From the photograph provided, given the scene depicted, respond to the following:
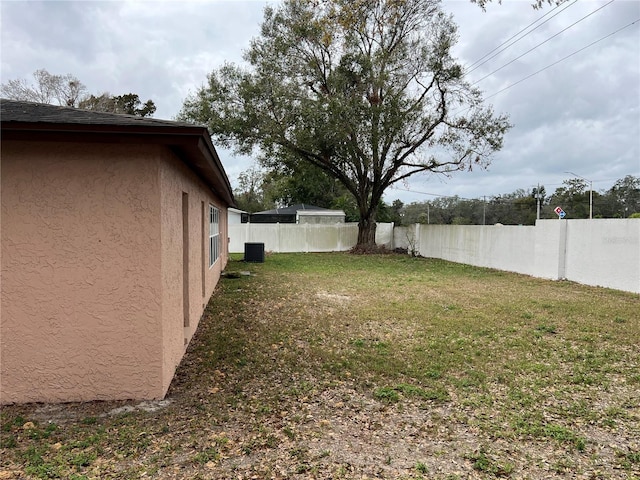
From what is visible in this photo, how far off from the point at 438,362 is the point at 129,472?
140 inches

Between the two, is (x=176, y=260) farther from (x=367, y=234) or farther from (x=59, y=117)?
(x=367, y=234)

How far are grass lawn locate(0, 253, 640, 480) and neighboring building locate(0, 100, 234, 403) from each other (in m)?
0.28

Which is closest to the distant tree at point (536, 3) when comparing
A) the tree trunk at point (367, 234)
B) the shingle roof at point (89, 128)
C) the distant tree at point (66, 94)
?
the shingle roof at point (89, 128)

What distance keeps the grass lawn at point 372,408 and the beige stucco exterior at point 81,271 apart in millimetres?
298

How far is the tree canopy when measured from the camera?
1762cm

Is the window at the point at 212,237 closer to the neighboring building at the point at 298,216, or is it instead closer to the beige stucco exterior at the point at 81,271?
the beige stucco exterior at the point at 81,271

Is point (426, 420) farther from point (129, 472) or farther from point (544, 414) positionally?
point (129, 472)

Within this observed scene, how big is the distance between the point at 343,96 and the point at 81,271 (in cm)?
1586

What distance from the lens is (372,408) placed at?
3.79 meters

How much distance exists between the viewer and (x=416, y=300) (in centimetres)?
901

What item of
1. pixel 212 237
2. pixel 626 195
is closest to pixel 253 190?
pixel 626 195

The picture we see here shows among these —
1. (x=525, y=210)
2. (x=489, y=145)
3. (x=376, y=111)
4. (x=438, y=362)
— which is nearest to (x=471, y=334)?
(x=438, y=362)

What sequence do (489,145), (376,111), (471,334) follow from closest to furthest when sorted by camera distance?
(471,334) < (376,111) < (489,145)

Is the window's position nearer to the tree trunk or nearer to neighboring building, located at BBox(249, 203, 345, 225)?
the tree trunk
